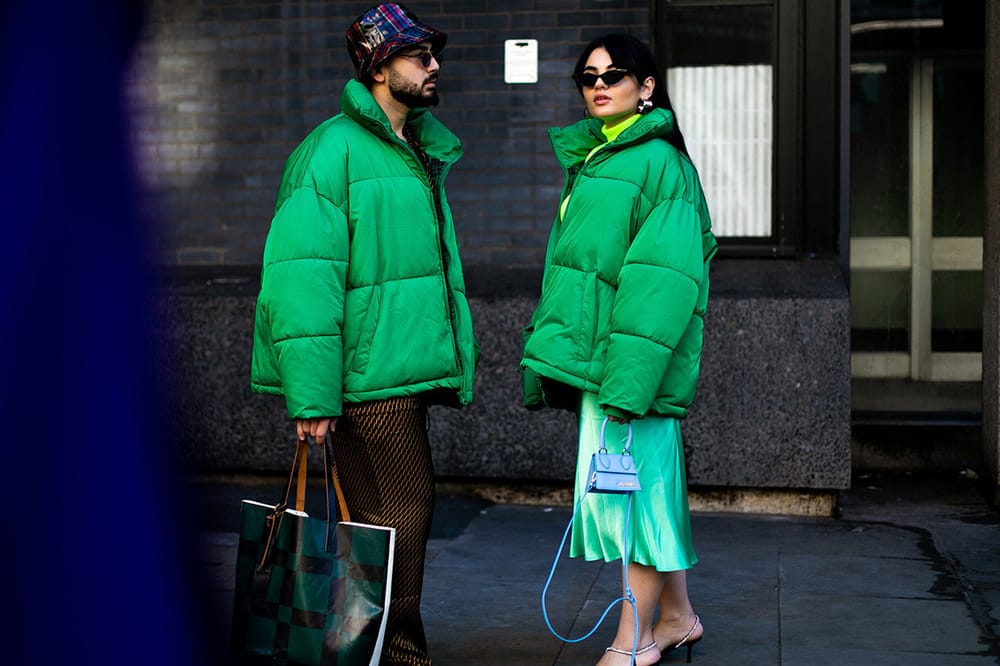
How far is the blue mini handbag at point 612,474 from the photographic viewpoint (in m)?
3.63

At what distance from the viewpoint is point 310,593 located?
3.26m

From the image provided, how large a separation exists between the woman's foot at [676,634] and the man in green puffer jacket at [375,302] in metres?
0.72

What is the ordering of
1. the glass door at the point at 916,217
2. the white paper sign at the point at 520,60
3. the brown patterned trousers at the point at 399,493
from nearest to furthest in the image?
1. the brown patterned trousers at the point at 399,493
2. the white paper sign at the point at 520,60
3. the glass door at the point at 916,217

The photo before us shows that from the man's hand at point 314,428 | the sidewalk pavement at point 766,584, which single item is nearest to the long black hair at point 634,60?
the man's hand at point 314,428

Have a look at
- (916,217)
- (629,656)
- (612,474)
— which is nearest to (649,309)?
(612,474)

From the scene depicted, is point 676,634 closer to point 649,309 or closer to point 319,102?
point 649,309

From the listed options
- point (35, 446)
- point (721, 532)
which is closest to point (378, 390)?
point (35, 446)

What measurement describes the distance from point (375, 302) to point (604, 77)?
908 mm

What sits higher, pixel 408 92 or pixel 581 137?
pixel 408 92

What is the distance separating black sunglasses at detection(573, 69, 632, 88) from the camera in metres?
3.78

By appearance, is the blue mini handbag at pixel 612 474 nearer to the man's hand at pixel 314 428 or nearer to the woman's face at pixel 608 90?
the man's hand at pixel 314 428

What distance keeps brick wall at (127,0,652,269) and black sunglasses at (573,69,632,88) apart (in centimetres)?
278

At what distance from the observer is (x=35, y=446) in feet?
4.16

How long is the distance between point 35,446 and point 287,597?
206cm
